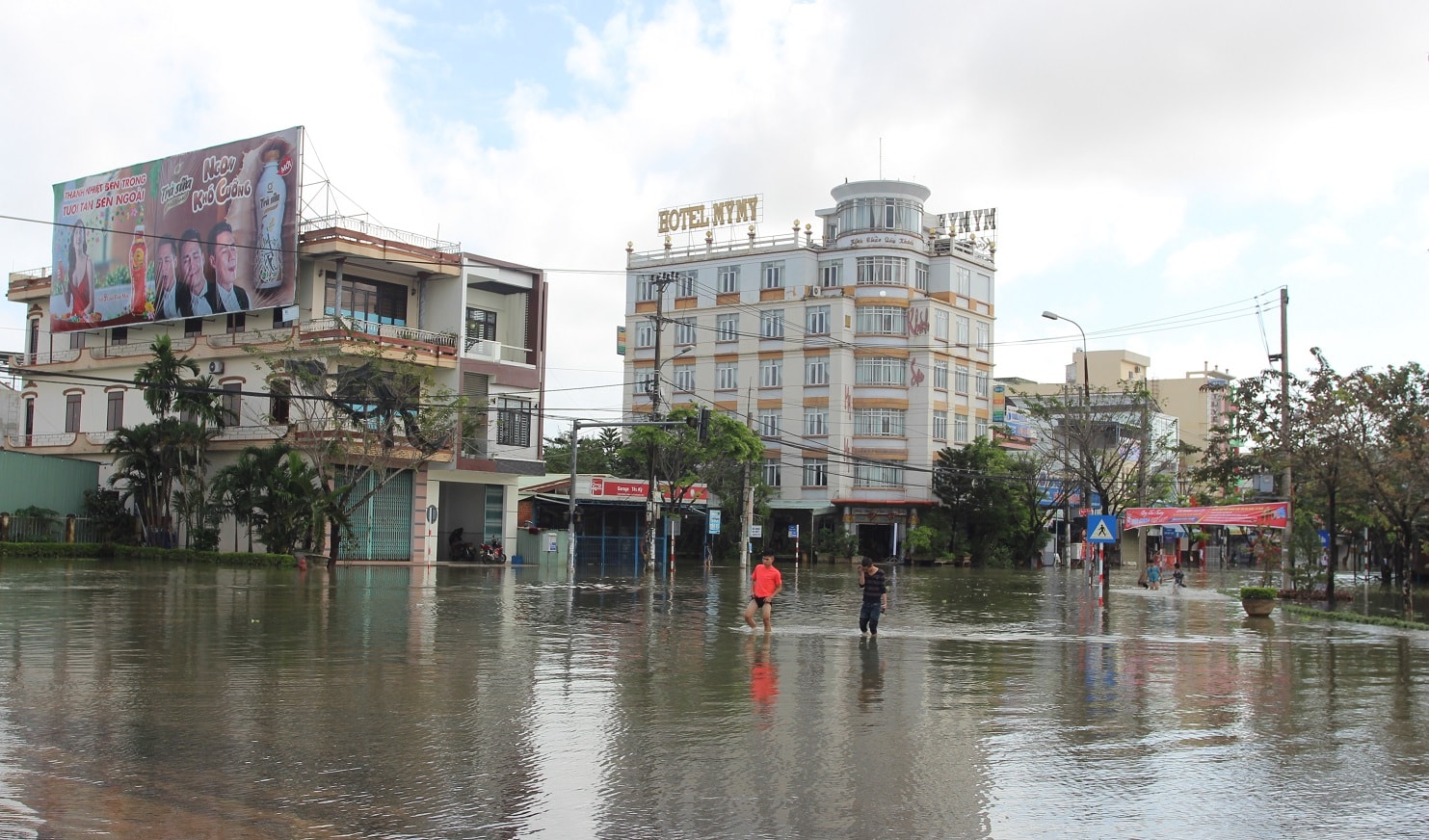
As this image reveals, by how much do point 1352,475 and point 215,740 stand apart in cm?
2820

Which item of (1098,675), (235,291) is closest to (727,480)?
(235,291)

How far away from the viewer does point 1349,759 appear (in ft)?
33.1

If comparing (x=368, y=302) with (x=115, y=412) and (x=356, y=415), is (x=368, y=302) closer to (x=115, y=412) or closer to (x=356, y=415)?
(x=356, y=415)

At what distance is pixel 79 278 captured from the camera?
182ft

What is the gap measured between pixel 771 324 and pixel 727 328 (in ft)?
10.0

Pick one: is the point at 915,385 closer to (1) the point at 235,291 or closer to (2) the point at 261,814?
(1) the point at 235,291

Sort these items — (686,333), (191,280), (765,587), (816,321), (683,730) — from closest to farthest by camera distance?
(683,730), (765,587), (191,280), (816,321), (686,333)

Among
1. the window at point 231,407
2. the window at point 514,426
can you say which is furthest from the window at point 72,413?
the window at point 514,426

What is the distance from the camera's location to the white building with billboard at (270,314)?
161 ft

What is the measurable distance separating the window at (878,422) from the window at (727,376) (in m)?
8.19

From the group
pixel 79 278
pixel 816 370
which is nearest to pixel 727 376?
pixel 816 370

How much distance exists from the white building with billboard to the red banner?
21.8 m

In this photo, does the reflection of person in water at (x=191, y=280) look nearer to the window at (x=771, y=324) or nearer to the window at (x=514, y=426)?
the window at (x=514, y=426)

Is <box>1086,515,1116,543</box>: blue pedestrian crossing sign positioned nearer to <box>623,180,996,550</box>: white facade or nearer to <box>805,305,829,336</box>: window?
<box>623,180,996,550</box>: white facade
